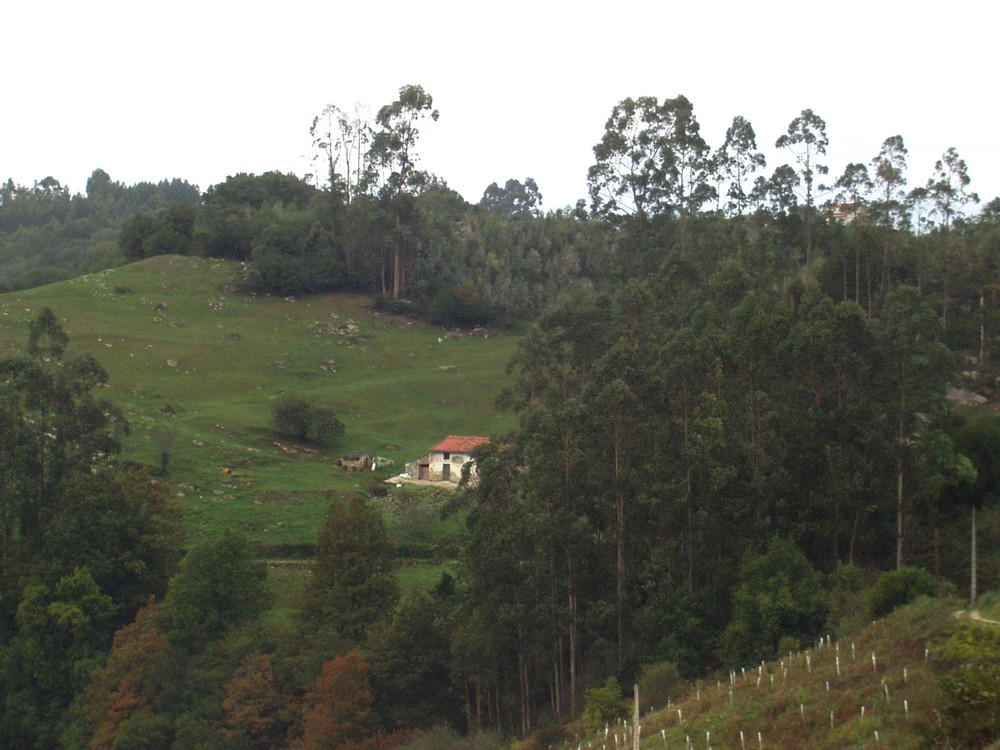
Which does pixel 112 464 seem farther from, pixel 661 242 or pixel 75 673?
pixel 661 242

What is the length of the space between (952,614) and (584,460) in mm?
12003

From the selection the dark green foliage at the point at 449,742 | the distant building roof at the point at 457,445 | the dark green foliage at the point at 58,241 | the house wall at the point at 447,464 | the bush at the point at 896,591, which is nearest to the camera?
the bush at the point at 896,591

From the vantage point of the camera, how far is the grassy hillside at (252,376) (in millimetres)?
50125

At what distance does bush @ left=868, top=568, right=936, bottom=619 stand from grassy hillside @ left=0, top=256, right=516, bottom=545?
24.8 m

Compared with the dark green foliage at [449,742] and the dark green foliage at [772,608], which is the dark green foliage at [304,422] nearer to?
the dark green foliage at [449,742]

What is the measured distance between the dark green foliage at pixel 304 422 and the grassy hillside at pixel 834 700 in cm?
3308

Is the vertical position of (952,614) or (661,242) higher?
(661,242)

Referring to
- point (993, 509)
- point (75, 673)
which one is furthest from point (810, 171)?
point (75, 673)

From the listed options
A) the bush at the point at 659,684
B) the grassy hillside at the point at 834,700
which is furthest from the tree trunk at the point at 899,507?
the bush at the point at 659,684

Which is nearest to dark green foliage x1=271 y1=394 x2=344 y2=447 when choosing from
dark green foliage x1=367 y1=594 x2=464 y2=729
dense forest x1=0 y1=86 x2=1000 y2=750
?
dense forest x1=0 y1=86 x2=1000 y2=750

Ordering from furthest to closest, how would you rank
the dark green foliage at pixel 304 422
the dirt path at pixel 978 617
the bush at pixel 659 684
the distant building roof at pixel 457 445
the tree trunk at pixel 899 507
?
the dark green foliage at pixel 304 422, the distant building roof at pixel 457 445, the tree trunk at pixel 899 507, the bush at pixel 659 684, the dirt path at pixel 978 617

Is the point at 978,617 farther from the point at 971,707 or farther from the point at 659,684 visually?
the point at 659,684

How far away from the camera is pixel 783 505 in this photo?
34.3m

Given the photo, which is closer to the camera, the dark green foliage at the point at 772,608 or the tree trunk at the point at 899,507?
the dark green foliage at the point at 772,608
